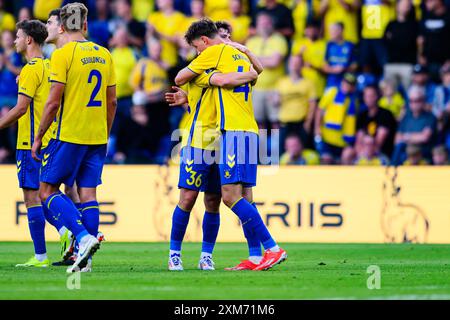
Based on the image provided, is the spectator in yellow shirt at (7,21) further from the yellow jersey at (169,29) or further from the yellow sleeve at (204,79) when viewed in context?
the yellow sleeve at (204,79)

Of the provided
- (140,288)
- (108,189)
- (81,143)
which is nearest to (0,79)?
(108,189)

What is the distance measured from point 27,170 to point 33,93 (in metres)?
0.86

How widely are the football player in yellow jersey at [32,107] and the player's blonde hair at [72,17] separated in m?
1.18

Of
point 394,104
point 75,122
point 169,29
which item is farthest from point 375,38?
point 75,122

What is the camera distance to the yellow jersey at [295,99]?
18.7 metres

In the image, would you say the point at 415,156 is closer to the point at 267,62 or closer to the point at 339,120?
the point at 339,120

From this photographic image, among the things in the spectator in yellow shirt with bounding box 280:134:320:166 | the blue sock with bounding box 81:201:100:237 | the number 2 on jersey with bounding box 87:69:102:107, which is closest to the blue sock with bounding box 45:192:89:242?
the blue sock with bounding box 81:201:100:237

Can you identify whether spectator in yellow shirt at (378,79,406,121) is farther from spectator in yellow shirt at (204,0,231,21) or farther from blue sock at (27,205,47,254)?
blue sock at (27,205,47,254)

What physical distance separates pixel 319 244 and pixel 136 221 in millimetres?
2838

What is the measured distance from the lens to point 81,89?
33.8 feet

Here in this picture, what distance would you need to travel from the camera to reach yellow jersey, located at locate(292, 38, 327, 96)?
18922mm

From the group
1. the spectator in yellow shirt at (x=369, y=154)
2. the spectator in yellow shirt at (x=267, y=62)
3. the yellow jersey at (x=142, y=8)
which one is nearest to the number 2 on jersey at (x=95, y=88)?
the spectator in yellow shirt at (x=369, y=154)

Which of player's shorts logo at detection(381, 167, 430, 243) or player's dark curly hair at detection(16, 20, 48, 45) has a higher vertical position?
player's dark curly hair at detection(16, 20, 48, 45)

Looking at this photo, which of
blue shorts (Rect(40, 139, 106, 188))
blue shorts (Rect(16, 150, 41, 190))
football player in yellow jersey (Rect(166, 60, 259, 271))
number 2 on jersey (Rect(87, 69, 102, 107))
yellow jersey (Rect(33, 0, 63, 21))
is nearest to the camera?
blue shorts (Rect(40, 139, 106, 188))
